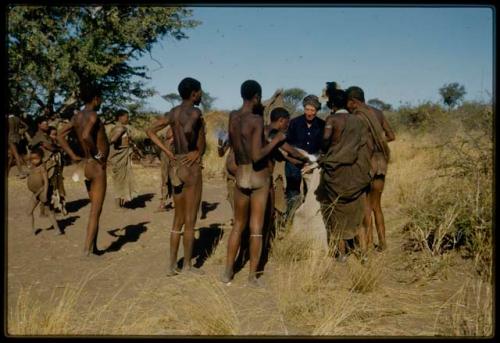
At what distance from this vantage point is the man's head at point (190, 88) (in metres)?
5.02

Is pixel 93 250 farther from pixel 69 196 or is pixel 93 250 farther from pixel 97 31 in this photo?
pixel 97 31

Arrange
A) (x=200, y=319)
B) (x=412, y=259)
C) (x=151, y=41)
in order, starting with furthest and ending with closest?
(x=151, y=41)
(x=412, y=259)
(x=200, y=319)

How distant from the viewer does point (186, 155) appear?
5.05 m

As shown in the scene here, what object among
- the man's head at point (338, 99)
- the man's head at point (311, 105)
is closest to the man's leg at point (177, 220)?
the man's head at point (338, 99)

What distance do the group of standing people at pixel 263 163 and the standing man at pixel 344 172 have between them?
0.04 feet

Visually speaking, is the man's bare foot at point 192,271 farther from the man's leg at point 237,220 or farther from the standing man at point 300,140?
the standing man at point 300,140

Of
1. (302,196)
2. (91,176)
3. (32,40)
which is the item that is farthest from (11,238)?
(32,40)

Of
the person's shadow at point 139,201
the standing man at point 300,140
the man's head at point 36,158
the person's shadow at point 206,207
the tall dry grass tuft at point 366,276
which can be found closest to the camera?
the tall dry grass tuft at point 366,276

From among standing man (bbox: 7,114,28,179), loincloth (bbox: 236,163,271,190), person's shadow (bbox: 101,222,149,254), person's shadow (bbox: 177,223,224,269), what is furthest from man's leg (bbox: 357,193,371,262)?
standing man (bbox: 7,114,28,179)

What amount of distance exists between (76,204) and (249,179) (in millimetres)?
6090

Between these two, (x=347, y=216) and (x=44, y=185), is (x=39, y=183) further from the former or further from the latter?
(x=347, y=216)

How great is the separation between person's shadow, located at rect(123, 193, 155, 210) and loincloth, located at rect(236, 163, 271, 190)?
5.36m

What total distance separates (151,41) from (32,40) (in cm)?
389

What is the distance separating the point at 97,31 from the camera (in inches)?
568
